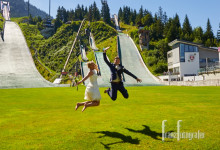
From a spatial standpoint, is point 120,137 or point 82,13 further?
point 82,13

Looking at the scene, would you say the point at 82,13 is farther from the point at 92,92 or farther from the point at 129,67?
the point at 92,92

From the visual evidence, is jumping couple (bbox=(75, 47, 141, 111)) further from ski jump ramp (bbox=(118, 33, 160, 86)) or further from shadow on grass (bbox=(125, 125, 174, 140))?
ski jump ramp (bbox=(118, 33, 160, 86))

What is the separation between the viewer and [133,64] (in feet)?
206

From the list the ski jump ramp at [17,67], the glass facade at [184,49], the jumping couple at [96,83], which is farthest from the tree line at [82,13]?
the jumping couple at [96,83]

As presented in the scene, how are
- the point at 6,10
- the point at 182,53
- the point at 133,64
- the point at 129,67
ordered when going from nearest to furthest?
the point at 182,53 < the point at 129,67 < the point at 133,64 < the point at 6,10

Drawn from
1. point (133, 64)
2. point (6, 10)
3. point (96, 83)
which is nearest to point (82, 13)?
point (6, 10)

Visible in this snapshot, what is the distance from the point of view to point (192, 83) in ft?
134

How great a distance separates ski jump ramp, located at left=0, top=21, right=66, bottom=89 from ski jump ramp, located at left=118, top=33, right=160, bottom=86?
20314mm

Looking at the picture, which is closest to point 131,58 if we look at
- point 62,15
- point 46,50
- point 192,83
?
point 192,83

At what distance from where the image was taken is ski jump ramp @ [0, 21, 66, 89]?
46.2 meters

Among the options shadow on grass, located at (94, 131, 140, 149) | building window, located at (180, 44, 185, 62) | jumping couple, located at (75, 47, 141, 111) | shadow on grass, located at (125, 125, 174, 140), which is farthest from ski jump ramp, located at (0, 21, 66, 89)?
shadow on grass, located at (125, 125, 174, 140)

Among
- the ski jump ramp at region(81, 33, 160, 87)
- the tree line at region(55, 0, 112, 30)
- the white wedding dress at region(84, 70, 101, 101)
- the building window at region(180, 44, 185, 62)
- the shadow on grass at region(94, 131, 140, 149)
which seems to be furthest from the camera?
the tree line at region(55, 0, 112, 30)

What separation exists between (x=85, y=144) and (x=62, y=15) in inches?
6663

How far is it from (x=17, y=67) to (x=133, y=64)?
3300cm
